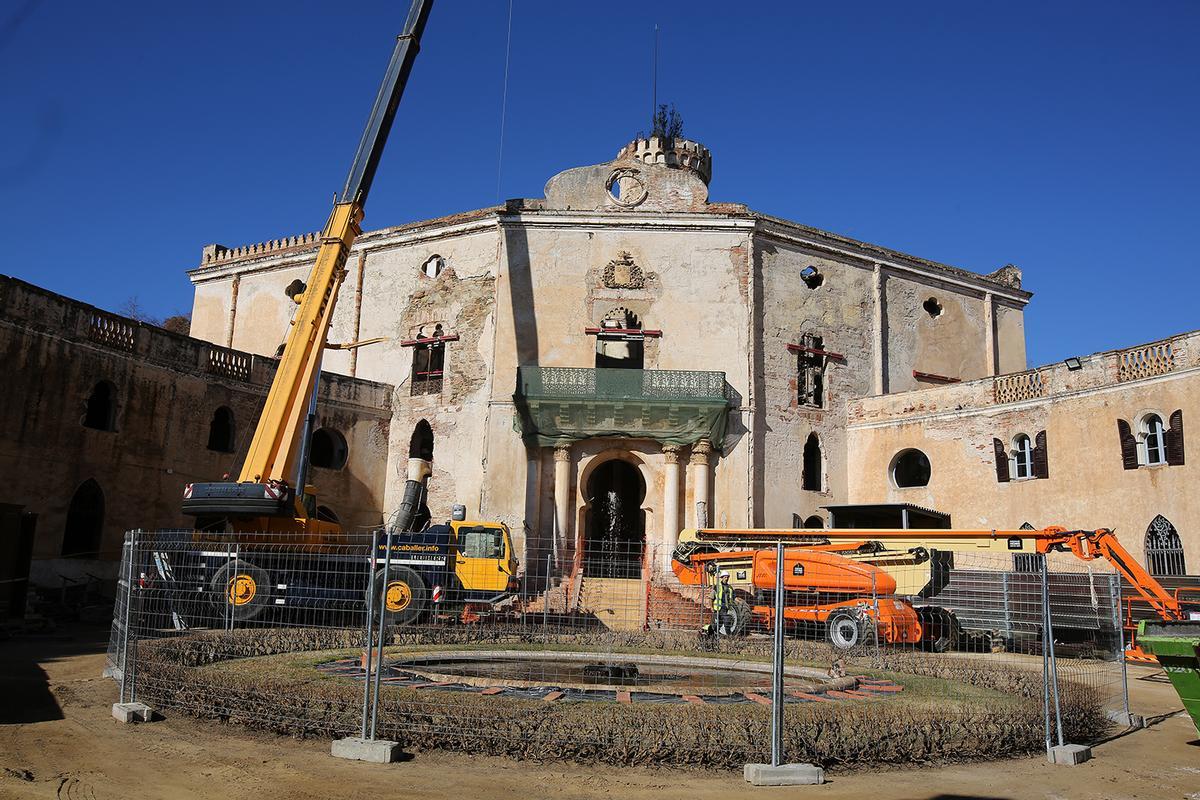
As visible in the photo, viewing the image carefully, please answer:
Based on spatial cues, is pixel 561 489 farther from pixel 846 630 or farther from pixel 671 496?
pixel 846 630

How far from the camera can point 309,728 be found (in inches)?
329

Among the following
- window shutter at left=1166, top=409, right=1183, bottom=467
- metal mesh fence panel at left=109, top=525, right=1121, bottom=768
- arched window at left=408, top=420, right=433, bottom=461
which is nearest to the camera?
metal mesh fence panel at left=109, top=525, right=1121, bottom=768

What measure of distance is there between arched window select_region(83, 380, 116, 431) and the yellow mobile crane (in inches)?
200

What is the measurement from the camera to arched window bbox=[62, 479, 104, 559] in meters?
21.9

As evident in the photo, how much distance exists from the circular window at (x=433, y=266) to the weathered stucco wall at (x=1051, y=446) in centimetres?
1350

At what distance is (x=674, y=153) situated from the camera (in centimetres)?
4025

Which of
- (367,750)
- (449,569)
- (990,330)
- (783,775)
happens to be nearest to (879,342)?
(990,330)

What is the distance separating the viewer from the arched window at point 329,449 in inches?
1147

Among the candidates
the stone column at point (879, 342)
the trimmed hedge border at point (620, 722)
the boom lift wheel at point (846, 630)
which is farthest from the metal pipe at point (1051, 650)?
the stone column at point (879, 342)

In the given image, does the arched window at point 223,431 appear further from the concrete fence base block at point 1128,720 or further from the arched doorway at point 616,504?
the concrete fence base block at point 1128,720

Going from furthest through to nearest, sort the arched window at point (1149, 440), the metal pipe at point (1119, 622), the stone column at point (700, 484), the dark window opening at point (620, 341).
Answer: the dark window opening at point (620, 341) < the stone column at point (700, 484) < the arched window at point (1149, 440) < the metal pipe at point (1119, 622)

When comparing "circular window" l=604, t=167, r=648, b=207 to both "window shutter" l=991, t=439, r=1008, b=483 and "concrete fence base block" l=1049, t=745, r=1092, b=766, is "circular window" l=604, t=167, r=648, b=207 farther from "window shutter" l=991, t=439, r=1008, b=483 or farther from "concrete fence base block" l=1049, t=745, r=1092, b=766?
"concrete fence base block" l=1049, t=745, r=1092, b=766

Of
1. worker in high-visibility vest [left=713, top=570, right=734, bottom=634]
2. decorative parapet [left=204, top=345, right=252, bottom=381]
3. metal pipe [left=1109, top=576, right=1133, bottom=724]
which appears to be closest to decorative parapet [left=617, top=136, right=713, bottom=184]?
decorative parapet [left=204, top=345, right=252, bottom=381]

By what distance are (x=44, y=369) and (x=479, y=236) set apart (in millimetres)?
12648
